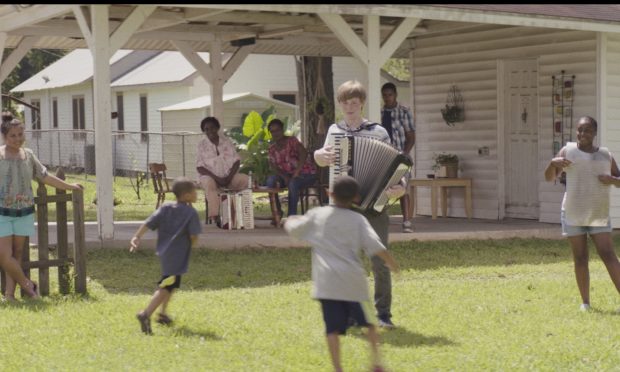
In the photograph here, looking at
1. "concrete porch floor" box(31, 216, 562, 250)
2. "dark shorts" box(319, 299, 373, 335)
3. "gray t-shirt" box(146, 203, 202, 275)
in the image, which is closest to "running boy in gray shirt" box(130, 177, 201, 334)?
"gray t-shirt" box(146, 203, 202, 275)

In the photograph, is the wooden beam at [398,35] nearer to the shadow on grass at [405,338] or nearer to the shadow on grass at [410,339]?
the shadow on grass at [405,338]

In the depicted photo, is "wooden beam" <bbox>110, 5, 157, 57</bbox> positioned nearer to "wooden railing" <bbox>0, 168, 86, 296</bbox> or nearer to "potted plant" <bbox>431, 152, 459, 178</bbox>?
"wooden railing" <bbox>0, 168, 86, 296</bbox>

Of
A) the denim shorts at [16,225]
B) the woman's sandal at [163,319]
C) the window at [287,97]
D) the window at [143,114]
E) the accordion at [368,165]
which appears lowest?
the woman's sandal at [163,319]

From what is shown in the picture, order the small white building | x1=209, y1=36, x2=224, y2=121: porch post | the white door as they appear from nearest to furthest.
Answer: the white door → x1=209, y1=36, x2=224, y2=121: porch post → the small white building

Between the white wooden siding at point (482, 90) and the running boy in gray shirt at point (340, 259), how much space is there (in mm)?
9080

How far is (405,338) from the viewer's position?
27.3ft

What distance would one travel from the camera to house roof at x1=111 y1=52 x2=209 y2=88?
3162 centimetres

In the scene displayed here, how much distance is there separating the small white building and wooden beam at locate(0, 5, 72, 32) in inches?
577

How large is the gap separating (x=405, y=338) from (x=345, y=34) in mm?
5917

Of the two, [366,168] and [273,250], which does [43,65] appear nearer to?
[273,250]

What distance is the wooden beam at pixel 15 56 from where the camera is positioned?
54.6 ft

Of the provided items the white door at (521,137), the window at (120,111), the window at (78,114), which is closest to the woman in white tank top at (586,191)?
the white door at (521,137)

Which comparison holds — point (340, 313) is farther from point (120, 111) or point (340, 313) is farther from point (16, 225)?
point (120, 111)

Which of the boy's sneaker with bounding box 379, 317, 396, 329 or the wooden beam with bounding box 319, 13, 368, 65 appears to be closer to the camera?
the boy's sneaker with bounding box 379, 317, 396, 329
